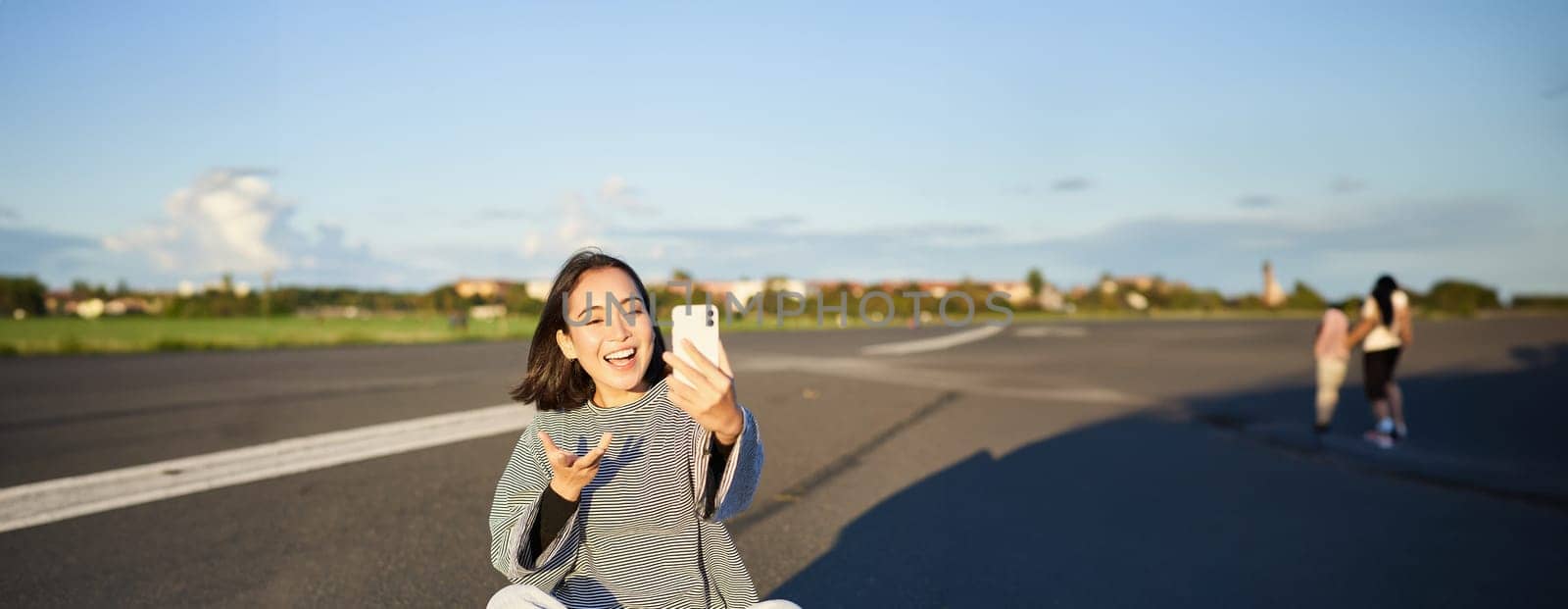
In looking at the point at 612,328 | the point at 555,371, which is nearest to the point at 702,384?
the point at 612,328

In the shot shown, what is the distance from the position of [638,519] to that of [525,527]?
0.99ft

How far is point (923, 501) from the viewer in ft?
22.3

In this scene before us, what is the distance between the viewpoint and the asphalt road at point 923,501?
4684mm

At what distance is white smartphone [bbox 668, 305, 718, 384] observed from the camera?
2.15 m

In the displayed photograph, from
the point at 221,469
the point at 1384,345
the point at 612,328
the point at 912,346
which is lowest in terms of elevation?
the point at 912,346

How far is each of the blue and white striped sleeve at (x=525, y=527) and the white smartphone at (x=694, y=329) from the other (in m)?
0.72

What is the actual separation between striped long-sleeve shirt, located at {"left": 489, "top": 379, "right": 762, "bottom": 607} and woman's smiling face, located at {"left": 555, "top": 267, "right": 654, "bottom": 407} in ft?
0.48

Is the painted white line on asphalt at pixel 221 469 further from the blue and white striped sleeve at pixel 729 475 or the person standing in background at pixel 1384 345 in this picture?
the person standing in background at pixel 1384 345

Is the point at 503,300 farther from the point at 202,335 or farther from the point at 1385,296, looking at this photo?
the point at 1385,296

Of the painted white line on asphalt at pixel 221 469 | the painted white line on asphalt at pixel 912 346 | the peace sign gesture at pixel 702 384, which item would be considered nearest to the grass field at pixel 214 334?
the painted white line on asphalt at pixel 912 346

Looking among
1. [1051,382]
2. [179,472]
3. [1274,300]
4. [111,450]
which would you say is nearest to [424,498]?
[179,472]

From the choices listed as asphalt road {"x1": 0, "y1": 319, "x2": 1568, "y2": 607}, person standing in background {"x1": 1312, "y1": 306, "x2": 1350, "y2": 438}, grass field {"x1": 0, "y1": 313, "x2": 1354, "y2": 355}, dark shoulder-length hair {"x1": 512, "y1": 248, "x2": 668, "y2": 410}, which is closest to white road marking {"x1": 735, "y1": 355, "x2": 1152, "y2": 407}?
asphalt road {"x1": 0, "y1": 319, "x2": 1568, "y2": 607}

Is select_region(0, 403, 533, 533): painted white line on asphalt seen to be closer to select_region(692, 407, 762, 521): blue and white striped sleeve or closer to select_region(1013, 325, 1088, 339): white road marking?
select_region(692, 407, 762, 521): blue and white striped sleeve

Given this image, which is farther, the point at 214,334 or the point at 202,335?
the point at 214,334
